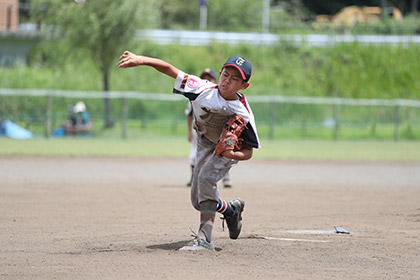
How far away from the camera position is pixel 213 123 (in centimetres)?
614

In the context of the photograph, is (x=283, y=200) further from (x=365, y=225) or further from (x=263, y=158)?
(x=263, y=158)

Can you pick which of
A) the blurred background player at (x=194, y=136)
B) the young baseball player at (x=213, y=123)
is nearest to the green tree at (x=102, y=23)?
the blurred background player at (x=194, y=136)

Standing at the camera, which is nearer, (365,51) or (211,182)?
(211,182)

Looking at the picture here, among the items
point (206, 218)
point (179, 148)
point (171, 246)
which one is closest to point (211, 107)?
point (206, 218)

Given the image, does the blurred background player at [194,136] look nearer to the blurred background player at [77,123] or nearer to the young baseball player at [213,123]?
the young baseball player at [213,123]

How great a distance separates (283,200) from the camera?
34.3 ft

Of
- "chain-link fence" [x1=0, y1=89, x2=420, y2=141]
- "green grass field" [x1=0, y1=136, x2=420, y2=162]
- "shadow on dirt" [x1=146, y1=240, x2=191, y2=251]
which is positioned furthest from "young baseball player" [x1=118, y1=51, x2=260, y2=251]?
"chain-link fence" [x1=0, y1=89, x2=420, y2=141]

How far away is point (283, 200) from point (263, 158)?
8.05 meters

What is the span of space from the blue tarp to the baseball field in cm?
802

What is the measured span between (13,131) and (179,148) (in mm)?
6164

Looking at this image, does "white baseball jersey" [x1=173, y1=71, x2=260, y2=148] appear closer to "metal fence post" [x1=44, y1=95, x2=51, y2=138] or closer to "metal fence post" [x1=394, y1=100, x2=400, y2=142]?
"metal fence post" [x1=44, y1=95, x2=51, y2=138]

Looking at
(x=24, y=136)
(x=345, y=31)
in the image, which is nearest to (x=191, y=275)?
(x=24, y=136)

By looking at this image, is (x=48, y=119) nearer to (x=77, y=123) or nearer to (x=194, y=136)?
(x=77, y=123)

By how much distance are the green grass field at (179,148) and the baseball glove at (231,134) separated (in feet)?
40.5
